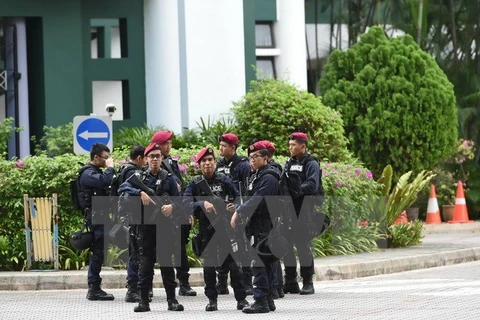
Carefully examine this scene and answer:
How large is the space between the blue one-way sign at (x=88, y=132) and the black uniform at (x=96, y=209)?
3463mm

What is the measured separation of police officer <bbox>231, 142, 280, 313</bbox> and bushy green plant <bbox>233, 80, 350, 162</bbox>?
391 inches

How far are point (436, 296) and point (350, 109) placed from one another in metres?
14.4

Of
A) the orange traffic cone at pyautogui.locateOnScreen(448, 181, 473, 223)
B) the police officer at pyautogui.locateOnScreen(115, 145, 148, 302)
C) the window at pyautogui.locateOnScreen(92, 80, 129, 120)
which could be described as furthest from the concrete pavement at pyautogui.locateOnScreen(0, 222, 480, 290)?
the window at pyautogui.locateOnScreen(92, 80, 129, 120)

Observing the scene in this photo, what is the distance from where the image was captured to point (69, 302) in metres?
16.0

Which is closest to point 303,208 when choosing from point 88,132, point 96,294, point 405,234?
point 96,294

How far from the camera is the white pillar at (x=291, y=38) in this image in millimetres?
32969

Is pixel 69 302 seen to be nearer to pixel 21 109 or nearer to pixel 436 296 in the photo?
pixel 436 296

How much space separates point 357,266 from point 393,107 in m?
10.1

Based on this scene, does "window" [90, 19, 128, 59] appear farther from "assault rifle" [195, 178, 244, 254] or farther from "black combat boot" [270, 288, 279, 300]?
"assault rifle" [195, 178, 244, 254]

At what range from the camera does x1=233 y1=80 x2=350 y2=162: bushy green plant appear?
2478 cm

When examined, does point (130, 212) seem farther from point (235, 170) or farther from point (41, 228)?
point (41, 228)

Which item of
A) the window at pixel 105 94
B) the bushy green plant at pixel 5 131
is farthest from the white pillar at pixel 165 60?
the bushy green plant at pixel 5 131

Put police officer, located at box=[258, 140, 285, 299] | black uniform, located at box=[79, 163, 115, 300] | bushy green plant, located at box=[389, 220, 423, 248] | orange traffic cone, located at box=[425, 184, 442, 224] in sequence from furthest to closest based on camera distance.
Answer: orange traffic cone, located at box=[425, 184, 442, 224] < bushy green plant, located at box=[389, 220, 423, 248] < black uniform, located at box=[79, 163, 115, 300] < police officer, located at box=[258, 140, 285, 299]

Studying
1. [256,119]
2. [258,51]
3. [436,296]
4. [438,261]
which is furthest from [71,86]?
[436,296]
